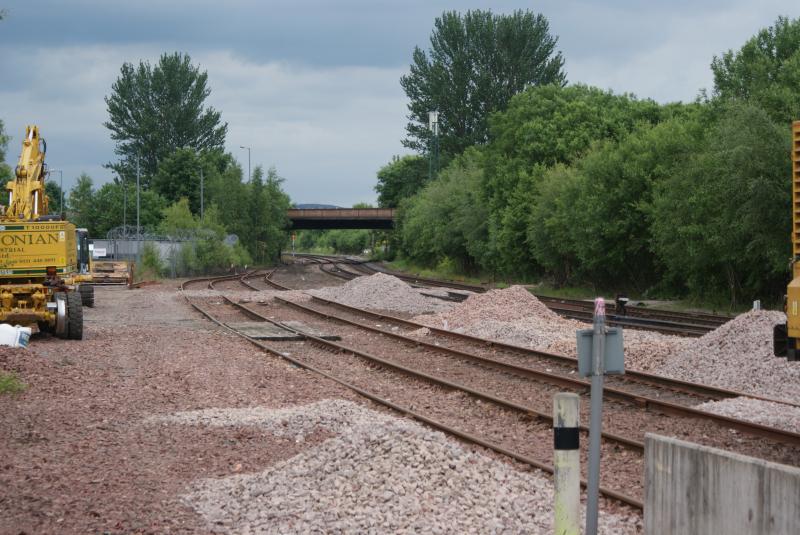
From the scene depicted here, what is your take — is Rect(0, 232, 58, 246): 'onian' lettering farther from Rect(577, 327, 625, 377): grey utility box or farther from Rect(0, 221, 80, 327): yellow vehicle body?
Rect(577, 327, 625, 377): grey utility box

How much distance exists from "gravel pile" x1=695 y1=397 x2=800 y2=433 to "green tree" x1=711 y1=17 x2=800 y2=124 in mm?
21870

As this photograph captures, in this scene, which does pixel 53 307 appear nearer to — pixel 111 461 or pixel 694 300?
pixel 111 461

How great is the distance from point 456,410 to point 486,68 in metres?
73.4

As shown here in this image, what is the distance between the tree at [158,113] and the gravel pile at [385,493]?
9657cm

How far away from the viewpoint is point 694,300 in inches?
1362

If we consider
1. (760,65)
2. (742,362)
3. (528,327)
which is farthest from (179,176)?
(742,362)

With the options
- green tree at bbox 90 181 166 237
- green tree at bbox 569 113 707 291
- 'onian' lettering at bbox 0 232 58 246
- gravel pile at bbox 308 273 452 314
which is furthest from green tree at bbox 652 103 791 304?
green tree at bbox 90 181 166 237

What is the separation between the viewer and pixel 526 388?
48.4ft

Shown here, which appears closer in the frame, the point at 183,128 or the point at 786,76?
the point at 786,76

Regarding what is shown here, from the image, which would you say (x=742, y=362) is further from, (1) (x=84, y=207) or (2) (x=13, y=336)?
(1) (x=84, y=207)

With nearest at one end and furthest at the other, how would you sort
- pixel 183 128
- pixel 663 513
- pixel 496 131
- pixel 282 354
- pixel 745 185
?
pixel 663 513, pixel 282 354, pixel 745 185, pixel 496 131, pixel 183 128

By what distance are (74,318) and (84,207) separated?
76.5 metres

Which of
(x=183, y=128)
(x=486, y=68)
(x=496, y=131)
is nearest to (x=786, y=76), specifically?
(x=496, y=131)

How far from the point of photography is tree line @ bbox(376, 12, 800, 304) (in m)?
29.4
